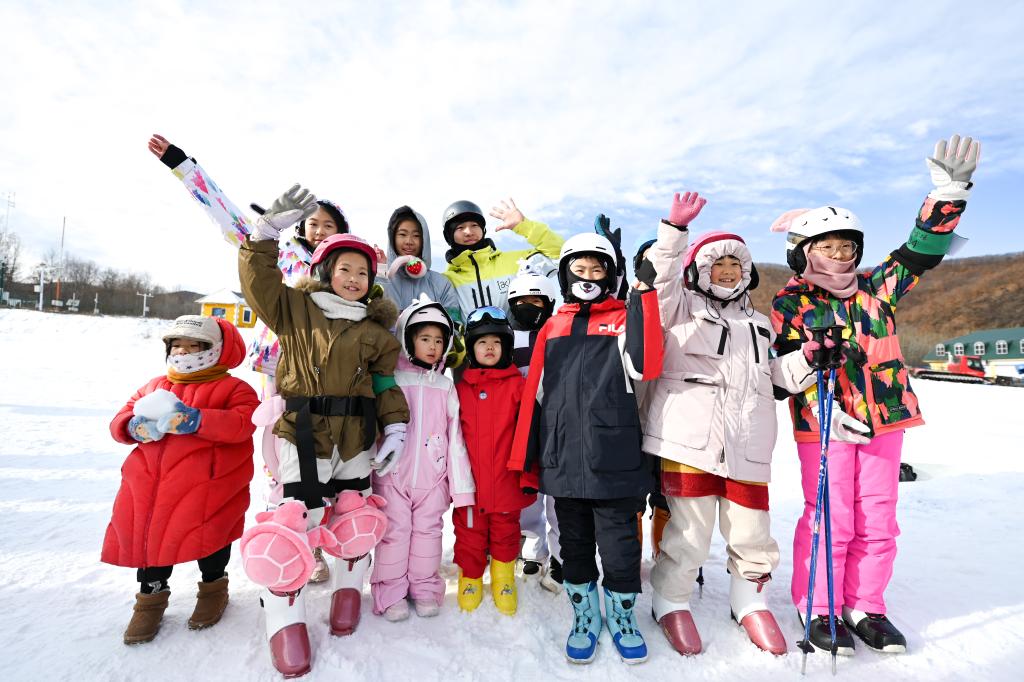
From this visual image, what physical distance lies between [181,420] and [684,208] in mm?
2944

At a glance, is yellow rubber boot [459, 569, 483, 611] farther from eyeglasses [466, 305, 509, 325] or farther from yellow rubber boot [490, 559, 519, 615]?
eyeglasses [466, 305, 509, 325]

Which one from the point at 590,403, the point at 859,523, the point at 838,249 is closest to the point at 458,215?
the point at 590,403

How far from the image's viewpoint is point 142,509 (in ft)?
8.39

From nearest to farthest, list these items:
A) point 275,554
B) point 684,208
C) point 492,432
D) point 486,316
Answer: point 275,554 < point 684,208 < point 492,432 < point 486,316

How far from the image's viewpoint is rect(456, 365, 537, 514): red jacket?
3.02 meters

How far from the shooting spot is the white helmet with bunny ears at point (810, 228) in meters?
2.87

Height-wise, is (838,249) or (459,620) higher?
(838,249)

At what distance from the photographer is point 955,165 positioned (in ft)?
8.93

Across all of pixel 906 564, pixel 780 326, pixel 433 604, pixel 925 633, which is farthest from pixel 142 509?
pixel 906 564

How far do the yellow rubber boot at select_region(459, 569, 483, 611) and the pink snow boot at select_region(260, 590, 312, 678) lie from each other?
0.92 metres

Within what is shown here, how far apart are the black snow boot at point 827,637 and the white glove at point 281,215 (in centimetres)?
368

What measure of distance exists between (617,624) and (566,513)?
0.63m

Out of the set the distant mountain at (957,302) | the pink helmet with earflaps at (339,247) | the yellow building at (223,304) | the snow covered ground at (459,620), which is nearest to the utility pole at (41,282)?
the yellow building at (223,304)

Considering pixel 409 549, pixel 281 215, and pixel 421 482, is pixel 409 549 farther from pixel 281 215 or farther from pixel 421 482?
pixel 281 215
